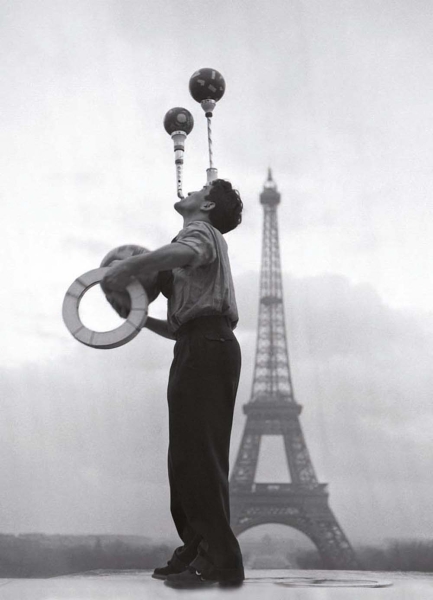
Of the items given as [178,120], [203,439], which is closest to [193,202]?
[178,120]

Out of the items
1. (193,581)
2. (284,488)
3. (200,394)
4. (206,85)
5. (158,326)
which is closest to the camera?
(193,581)

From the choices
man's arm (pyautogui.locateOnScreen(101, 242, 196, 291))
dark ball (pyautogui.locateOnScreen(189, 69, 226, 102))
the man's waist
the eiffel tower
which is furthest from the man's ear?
the eiffel tower

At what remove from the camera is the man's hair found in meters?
4.82

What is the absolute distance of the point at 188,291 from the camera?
14.7ft

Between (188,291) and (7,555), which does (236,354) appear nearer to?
(188,291)

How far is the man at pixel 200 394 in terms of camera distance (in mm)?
4145

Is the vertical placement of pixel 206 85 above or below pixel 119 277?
above

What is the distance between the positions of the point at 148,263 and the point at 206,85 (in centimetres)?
188

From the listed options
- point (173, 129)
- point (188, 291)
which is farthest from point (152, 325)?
point (173, 129)

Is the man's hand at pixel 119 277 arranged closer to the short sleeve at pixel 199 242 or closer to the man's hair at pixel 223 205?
the short sleeve at pixel 199 242

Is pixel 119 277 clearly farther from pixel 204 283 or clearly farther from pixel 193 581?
pixel 193 581

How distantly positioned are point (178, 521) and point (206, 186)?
91.4 inches

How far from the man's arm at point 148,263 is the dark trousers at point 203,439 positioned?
0.48 metres

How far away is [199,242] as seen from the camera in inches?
172
